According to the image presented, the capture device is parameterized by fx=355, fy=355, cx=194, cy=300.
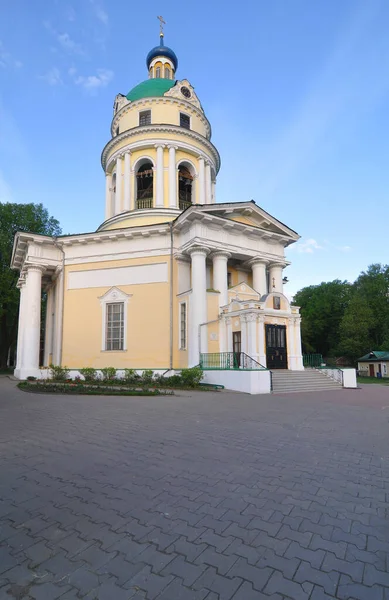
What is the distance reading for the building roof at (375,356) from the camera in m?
43.6

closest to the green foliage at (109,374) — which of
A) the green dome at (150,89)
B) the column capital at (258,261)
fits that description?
the column capital at (258,261)

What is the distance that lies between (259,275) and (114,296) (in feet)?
29.7

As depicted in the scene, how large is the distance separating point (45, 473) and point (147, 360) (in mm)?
15811

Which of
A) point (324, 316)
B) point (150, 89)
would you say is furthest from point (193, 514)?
point (324, 316)

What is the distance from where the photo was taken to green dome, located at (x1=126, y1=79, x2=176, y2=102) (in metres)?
26.1

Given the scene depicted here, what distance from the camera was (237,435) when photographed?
6.48 metres

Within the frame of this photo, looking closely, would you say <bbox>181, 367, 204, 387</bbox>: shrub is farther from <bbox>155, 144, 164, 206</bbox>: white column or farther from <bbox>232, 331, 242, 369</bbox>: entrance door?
<bbox>155, 144, 164, 206</bbox>: white column

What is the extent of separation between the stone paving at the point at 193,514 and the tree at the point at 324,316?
52373mm

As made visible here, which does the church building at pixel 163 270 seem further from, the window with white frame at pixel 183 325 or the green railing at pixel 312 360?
the green railing at pixel 312 360

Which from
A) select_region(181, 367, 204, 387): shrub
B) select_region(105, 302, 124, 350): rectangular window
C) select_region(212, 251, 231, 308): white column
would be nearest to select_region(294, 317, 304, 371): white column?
select_region(212, 251, 231, 308): white column

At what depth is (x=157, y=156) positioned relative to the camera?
24469 mm

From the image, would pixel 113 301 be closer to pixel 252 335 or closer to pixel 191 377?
pixel 191 377

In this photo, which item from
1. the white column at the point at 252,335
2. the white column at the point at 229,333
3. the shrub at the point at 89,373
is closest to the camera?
the white column at the point at 252,335

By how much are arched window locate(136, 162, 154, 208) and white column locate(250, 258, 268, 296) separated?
858 centimetres
